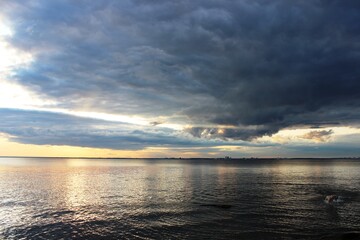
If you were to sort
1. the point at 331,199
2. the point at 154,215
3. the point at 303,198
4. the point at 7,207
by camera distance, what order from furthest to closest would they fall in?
the point at 303,198
the point at 331,199
the point at 7,207
the point at 154,215

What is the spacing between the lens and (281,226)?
39469 mm

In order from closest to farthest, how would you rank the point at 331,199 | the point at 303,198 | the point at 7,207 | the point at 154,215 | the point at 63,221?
the point at 63,221 < the point at 154,215 < the point at 7,207 < the point at 331,199 < the point at 303,198

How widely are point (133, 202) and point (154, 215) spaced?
14.2m

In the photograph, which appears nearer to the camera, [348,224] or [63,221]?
[348,224]

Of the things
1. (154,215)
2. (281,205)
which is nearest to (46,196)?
(154,215)

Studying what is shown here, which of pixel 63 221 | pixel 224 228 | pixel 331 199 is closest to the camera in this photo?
pixel 224 228

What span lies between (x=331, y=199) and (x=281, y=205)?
11.5 meters

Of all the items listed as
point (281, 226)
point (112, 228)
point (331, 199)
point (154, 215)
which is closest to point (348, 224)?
point (281, 226)

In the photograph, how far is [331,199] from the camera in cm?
5788

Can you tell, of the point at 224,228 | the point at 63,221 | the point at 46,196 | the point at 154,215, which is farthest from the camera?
the point at 46,196

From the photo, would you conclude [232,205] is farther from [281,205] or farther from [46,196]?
[46,196]

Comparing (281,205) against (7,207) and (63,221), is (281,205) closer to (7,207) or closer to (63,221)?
(63,221)

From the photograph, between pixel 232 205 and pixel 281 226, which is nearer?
pixel 281 226

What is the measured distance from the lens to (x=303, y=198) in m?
62.7
